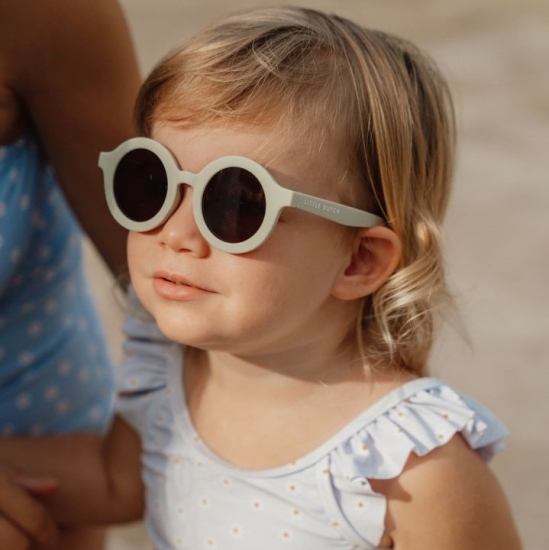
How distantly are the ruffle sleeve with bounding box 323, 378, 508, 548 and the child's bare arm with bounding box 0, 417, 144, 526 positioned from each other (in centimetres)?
52

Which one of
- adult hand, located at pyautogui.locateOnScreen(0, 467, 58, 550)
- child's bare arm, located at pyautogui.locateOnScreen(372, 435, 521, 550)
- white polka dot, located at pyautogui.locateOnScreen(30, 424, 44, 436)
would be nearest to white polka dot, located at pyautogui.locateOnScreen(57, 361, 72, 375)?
white polka dot, located at pyautogui.locateOnScreen(30, 424, 44, 436)

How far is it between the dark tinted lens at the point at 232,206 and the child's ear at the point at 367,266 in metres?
0.21

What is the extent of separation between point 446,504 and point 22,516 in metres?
0.79

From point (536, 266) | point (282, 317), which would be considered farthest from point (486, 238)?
point (282, 317)

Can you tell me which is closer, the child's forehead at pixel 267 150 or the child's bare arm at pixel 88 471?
the child's forehead at pixel 267 150

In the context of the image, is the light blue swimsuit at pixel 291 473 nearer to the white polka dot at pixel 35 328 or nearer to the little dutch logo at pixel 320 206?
the white polka dot at pixel 35 328

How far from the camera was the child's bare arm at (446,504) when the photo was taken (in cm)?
149

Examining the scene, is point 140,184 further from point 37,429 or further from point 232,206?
point 37,429

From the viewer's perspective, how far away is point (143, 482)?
1.88 metres

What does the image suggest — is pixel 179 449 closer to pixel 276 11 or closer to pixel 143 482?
pixel 143 482

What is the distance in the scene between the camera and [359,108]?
149cm

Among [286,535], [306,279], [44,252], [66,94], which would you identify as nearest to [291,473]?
[286,535]

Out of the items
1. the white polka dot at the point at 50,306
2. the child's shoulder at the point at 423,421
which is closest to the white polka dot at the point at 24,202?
the white polka dot at the point at 50,306

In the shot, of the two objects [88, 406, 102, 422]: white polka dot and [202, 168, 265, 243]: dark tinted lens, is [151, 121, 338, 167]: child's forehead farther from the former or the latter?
[88, 406, 102, 422]: white polka dot
